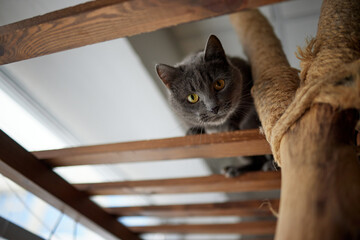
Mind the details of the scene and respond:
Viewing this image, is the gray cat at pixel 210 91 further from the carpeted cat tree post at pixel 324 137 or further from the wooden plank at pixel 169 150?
the carpeted cat tree post at pixel 324 137

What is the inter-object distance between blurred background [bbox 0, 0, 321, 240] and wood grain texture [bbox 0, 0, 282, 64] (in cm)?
13

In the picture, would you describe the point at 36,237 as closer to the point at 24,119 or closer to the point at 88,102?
the point at 24,119

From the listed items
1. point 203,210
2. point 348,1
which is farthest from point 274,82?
point 203,210

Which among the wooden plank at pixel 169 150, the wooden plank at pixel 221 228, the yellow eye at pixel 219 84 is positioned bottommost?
the wooden plank at pixel 221 228

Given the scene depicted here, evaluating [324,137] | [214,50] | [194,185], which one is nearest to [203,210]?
[194,185]

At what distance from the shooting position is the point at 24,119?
1.12 metres

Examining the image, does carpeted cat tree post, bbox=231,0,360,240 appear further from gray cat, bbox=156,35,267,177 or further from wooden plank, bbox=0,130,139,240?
wooden plank, bbox=0,130,139,240

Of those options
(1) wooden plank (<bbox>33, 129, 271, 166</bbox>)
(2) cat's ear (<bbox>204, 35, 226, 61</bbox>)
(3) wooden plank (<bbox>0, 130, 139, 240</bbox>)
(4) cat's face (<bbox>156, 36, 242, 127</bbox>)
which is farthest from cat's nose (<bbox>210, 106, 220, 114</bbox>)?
(3) wooden plank (<bbox>0, 130, 139, 240</bbox>)

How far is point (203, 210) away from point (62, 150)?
29.0 inches

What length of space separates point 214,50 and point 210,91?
0.17 meters

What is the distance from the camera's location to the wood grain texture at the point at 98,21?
525 millimetres

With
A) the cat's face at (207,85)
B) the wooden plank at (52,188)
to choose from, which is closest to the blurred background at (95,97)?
the wooden plank at (52,188)

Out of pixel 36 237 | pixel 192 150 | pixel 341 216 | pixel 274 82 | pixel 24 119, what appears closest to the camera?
pixel 341 216

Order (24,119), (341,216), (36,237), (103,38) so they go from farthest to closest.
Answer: (24,119) < (36,237) < (103,38) < (341,216)
